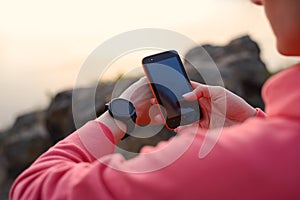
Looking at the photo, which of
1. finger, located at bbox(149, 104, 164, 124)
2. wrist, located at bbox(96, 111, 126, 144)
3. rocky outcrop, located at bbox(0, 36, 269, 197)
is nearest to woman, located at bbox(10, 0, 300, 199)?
wrist, located at bbox(96, 111, 126, 144)

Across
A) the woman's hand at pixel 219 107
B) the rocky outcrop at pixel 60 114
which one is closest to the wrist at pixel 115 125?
the woman's hand at pixel 219 107

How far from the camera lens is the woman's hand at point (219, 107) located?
91 cm

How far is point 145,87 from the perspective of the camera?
0.87m

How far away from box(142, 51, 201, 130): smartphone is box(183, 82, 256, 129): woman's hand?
0.06ft

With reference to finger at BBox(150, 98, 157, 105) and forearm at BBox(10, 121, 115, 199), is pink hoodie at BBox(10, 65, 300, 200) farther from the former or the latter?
finger at BBox(150, 98, 157, 105)

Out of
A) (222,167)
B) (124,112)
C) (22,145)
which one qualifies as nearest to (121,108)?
(124,112)

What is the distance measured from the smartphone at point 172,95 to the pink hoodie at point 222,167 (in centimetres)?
27

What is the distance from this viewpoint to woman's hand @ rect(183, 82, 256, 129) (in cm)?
91

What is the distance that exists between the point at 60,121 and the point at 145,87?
3.86 meters

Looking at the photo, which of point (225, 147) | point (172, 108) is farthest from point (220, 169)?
point (172, 108)

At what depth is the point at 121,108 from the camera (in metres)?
0.81

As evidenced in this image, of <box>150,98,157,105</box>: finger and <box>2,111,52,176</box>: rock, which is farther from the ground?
<box>150,98,157,105</box>: finger

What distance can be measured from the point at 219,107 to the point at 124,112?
6.9 inches

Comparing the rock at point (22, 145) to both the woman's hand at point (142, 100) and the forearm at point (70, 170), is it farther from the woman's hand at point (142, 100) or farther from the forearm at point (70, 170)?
the forearm at point (70, 170)
